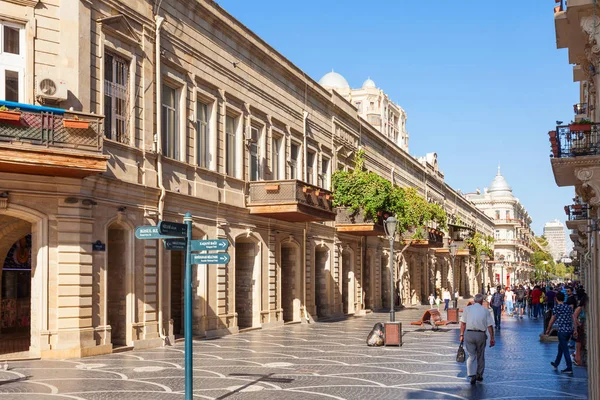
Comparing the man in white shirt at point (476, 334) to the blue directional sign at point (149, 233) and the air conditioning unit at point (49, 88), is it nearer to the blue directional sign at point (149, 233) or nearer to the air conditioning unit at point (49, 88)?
the blue directional sign at point (149, 233)

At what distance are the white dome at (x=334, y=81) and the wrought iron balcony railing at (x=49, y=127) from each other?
313 feet

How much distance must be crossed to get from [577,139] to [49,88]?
39.0 feet

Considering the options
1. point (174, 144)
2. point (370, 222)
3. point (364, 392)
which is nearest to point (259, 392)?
point (364, 392)

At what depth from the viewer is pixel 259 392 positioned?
13688 mm

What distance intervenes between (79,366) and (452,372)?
787cm

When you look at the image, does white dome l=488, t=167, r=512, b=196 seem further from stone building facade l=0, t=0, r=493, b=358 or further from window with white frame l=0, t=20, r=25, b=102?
window with white frame l=0, t=20, r=25, b=102

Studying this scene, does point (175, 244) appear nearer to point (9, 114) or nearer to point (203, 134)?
point (9, 114)

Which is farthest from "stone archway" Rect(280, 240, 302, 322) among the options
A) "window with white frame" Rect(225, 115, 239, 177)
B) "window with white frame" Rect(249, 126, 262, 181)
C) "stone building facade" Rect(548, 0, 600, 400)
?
"stone building facade" Rect(548, 0, 600, 400)

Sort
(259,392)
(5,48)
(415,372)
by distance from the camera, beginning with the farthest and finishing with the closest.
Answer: (5,48) < (415,372) < (259,392)

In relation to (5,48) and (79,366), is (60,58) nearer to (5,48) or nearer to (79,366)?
(5,48)

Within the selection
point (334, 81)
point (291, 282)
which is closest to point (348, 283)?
point (291, 282)

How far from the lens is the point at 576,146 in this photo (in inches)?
667

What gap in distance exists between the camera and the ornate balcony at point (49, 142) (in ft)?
56.1

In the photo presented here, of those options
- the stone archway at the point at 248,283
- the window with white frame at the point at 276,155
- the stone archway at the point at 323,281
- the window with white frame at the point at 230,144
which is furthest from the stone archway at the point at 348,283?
the window with white frame at the point at 230,144
